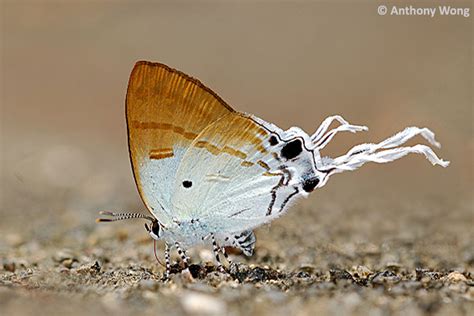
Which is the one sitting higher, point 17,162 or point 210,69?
point 210,69

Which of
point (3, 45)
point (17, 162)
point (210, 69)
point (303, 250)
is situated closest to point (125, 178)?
point (17, 162)

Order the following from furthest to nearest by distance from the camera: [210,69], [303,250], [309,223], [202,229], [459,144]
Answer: [210,69], [459,144], [309,223], [303,250], [202,229]

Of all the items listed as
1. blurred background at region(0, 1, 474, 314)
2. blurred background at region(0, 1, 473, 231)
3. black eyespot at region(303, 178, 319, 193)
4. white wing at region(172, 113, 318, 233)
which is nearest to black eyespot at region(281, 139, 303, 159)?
white wing at region(172, 113, 318, 233)

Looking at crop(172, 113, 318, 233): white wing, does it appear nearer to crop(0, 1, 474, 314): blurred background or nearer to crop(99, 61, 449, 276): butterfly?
crop(99, 61, 449, 276): butterfly

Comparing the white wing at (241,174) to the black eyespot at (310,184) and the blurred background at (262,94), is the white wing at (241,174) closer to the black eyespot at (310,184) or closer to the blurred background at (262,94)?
the black eyespot at (310,184)

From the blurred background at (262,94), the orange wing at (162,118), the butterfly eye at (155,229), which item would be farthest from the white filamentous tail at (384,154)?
the blurred background at (262,94)

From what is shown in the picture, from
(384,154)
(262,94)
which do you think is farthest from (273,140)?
(262,94)

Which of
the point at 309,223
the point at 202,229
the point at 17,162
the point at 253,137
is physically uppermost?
the point at 253,137

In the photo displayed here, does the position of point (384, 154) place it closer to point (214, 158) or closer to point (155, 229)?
point (214, 158)

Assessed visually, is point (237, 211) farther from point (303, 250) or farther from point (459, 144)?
point (459, 144)
